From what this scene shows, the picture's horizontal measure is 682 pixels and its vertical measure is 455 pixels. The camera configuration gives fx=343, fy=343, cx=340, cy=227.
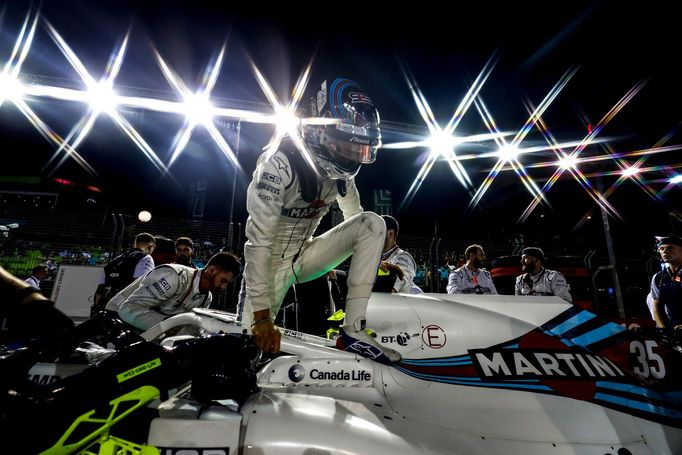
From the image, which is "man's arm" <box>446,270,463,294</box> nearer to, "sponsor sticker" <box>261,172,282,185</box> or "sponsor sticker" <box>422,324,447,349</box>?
"sponsor sticker" <box>422,324,447,349</box>

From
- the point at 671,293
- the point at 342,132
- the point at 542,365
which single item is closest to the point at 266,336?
the point at 342,132

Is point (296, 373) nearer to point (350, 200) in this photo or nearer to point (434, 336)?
point (434, 336)

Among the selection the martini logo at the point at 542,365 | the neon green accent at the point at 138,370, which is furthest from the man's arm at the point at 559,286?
the neon green accent at the point at 138,370

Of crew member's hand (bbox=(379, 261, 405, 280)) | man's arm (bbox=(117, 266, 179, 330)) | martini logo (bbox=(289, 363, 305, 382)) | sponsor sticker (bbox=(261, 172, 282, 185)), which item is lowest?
martini logo (bbox=(289, 363, 305, 382))

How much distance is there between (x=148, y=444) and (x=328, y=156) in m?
1.66

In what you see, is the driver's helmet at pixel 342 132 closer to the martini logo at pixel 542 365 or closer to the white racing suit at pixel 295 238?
the white racing suit at pixel 295 238

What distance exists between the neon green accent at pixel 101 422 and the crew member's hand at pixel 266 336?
0.50 meters

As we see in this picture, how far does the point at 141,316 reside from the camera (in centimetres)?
345

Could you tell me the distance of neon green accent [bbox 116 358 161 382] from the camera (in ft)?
3.92

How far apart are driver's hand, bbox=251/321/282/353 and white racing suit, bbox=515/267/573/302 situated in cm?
523

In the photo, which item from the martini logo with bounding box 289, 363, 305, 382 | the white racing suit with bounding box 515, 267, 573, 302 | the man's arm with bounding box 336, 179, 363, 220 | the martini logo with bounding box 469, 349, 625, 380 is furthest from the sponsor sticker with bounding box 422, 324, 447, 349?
the white racing suit with bounding box 515, 267, 573, 302

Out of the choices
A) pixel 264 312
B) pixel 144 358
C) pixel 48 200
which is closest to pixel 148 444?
pixel 144 358

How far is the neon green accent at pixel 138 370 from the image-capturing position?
3.92 feet

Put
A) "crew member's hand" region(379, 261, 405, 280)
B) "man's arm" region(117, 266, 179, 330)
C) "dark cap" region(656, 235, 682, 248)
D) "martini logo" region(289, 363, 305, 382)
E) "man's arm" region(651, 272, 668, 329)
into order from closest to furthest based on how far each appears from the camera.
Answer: "martini logo" region(289, 363, 305, 382)
"crew member's hand" region(379, 261, 405, 280)
"man's arm" region(117, 266, 179, 330)
"dark cap" region(656, 235, 682, 248)
"man's arm" region(651, 272, 668, 329)
